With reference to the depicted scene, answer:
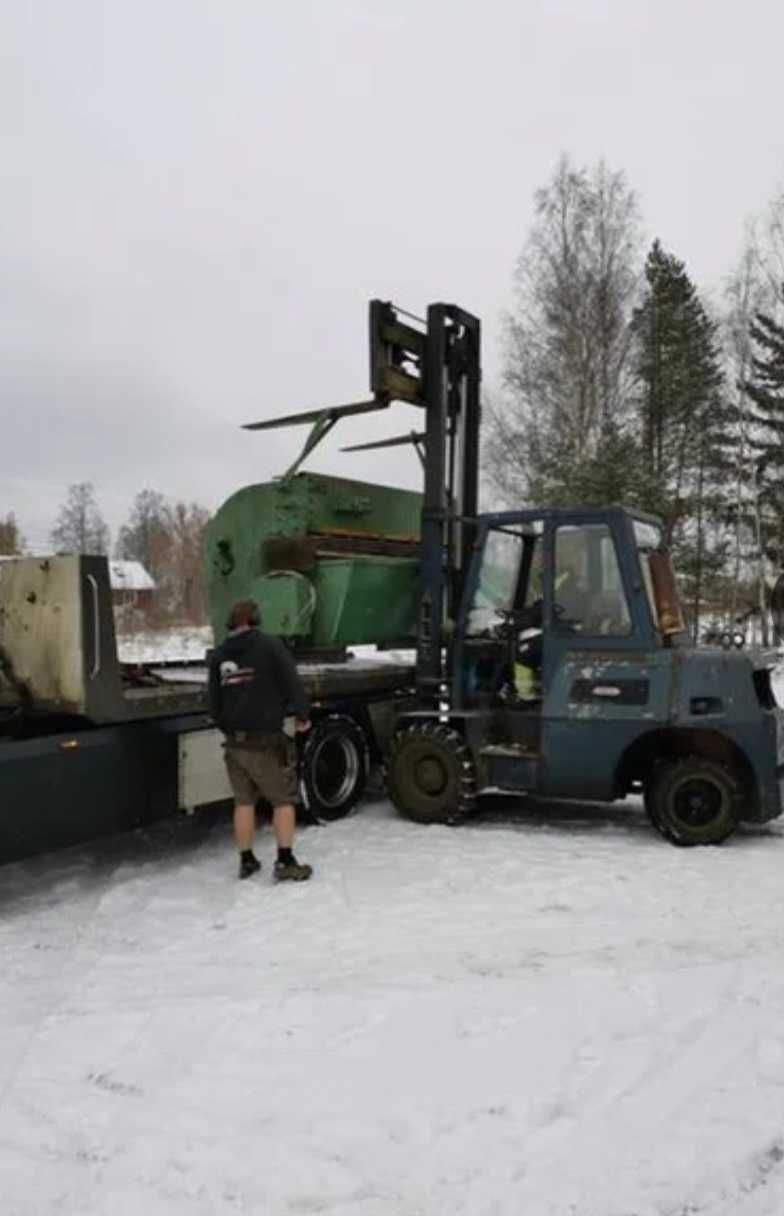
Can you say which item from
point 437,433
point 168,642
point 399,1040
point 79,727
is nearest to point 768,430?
point 168,642

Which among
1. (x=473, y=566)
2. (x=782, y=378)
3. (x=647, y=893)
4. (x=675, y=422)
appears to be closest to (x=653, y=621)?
(x=473, y=566)

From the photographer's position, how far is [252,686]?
6.38 m

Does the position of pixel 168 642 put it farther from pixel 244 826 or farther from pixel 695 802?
pixel 695 802

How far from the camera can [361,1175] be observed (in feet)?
10.2

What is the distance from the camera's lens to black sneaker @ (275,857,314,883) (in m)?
6.20

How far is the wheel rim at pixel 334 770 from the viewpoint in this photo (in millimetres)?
7933

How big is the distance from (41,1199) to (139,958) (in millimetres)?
1955

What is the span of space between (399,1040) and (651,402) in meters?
25.3

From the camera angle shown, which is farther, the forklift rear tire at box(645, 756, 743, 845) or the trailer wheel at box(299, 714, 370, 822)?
the trailer wheel at box(299, 714, 370, 822)

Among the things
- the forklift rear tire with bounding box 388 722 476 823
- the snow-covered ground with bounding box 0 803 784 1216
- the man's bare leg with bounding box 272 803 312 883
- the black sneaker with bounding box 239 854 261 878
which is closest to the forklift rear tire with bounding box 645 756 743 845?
the snow-covered ground with bounding box 0 803 784 1216

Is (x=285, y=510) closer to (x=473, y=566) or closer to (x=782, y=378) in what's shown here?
(x=473, y=566)

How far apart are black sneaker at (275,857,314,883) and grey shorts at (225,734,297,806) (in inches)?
14.4

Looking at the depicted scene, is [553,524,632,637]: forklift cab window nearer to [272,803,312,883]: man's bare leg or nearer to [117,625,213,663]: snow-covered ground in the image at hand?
[272,803,312,883]: man's bare leg

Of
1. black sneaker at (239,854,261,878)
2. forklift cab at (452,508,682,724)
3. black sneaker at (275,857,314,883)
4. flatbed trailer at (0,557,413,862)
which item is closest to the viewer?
flatbed trailer at (0,557,413,862)
